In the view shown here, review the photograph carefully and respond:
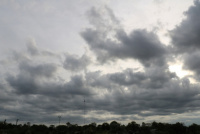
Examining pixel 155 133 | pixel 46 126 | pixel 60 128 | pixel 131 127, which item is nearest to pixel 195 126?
pixel 155 133

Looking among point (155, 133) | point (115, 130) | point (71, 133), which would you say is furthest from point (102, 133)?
point (155, 133)

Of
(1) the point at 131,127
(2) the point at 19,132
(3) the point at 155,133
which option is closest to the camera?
(3) the point at 155,133

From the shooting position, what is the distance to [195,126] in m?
66.4

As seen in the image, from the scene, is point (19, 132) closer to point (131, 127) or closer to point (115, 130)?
point (115, 130)

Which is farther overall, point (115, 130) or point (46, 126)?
point (46, 126)

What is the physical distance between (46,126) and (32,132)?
11.1 meters

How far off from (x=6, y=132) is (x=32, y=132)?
315 inches

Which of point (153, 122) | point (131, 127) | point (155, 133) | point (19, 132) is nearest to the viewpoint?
point (155, 133)

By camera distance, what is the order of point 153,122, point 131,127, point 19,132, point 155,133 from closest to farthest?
point 155,133, point 19,132, point 131,127, point 153,122

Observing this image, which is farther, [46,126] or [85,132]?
[46,126]

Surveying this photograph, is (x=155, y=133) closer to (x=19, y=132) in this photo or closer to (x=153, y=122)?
(x=153, y=122)

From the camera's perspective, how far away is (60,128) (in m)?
74.2

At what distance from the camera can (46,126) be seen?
254 feet

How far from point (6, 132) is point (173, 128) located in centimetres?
5320
